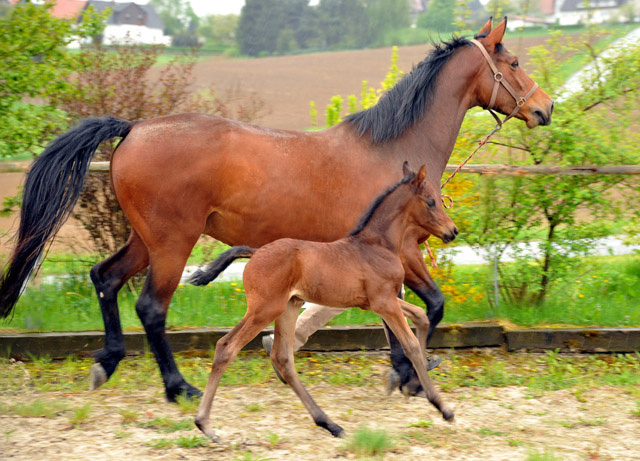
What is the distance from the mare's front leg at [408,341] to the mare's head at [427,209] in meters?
0.52

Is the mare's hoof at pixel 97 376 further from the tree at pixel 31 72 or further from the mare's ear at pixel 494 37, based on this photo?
the mare's ear at pixel 494 37

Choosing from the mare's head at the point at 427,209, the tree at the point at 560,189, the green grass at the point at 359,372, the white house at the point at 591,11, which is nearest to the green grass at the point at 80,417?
the green grass at the point at 359,372

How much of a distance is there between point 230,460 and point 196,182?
179 centimetres

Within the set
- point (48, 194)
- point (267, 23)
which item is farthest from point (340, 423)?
point (267, 23)

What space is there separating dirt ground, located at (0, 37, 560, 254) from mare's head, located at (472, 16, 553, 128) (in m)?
19.7

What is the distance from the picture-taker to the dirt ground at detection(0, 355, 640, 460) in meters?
3.72

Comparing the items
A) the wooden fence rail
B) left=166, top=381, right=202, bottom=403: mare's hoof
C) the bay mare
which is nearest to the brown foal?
the bay mare

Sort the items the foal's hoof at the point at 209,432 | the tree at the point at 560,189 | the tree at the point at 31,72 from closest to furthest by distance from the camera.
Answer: the foal's hoof at the point at 209,432, the tree at the point at 560,189, the tree at the point at 31,72

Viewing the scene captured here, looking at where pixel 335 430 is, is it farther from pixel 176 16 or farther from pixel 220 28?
pixel 176 16

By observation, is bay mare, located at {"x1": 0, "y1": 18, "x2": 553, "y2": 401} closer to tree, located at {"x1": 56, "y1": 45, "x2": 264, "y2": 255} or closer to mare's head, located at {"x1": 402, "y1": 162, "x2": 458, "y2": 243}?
mare's head, located at {"x1": 402, "y1": 162, "x2": 458, "y2": 243}

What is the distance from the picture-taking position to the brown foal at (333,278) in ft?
12.8

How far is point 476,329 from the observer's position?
18.6 ft

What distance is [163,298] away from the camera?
15.0ft

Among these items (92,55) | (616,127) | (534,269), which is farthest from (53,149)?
(616,127)
